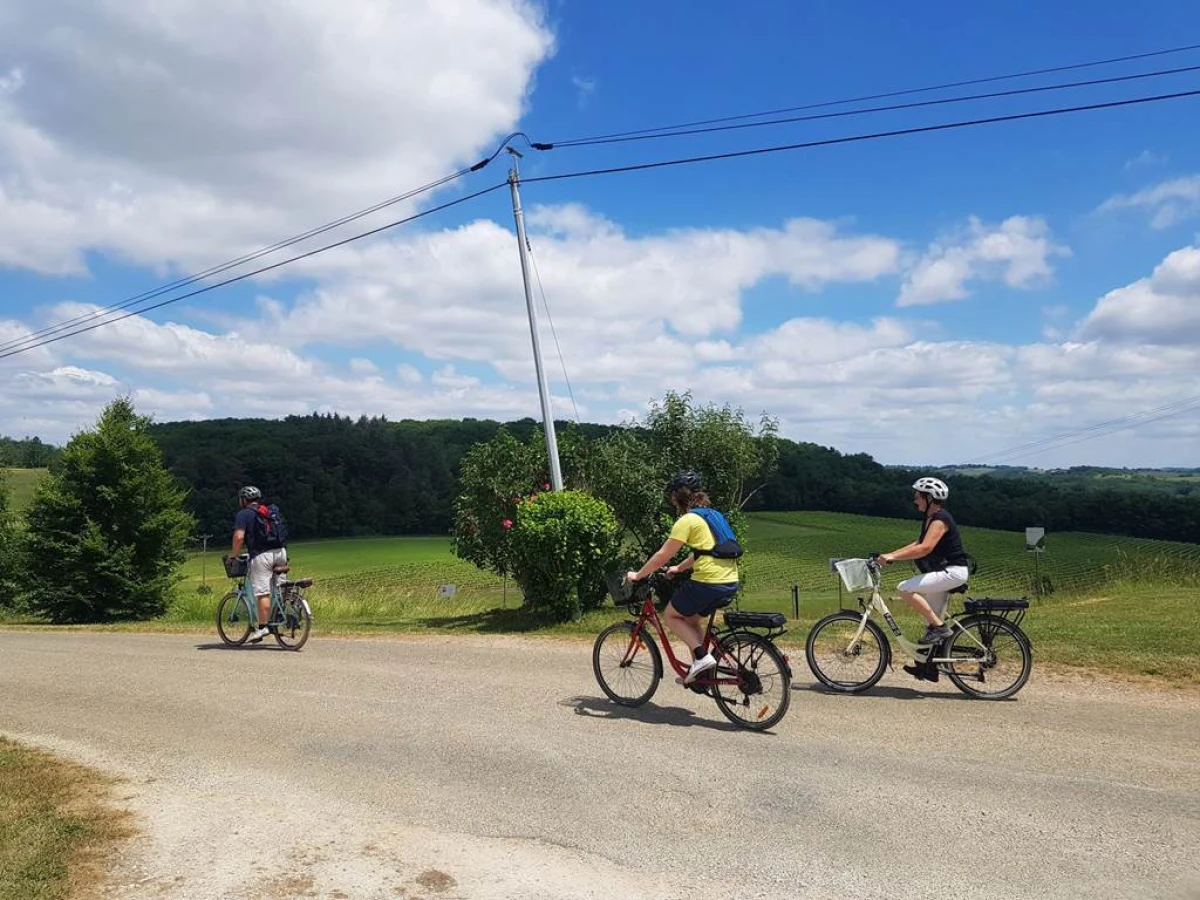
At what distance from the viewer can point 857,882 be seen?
4.03 m

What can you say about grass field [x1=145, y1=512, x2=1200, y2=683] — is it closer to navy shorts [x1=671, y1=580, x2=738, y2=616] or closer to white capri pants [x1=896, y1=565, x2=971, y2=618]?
white capri pants [x1=896, y1=565, x2=971, y2=618]

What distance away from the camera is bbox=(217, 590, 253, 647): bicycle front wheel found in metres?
11.4

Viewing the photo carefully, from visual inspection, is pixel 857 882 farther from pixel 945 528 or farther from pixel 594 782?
pixel 945 528

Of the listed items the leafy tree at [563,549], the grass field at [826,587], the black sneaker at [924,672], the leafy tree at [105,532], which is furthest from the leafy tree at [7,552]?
the black sneaker at [924,672]

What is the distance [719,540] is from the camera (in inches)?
269

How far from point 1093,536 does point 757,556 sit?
Answer: 1286 inches

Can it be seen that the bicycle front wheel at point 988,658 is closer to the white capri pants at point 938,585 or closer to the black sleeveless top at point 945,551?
the white capri pants at point 938,585

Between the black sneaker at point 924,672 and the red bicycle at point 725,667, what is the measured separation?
164 centimetres

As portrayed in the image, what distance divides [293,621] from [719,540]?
6.69 metres

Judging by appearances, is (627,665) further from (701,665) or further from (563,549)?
(563,549)

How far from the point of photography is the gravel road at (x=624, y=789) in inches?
162

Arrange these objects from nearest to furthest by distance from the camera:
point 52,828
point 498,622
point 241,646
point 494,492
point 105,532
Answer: point 52,828 < point 241,646 < point 498,622 < point 494,492 < point 105,532

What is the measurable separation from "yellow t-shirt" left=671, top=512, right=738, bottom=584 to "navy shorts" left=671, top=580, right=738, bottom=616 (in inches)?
1.6

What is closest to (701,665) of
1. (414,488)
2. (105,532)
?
(105,532)
